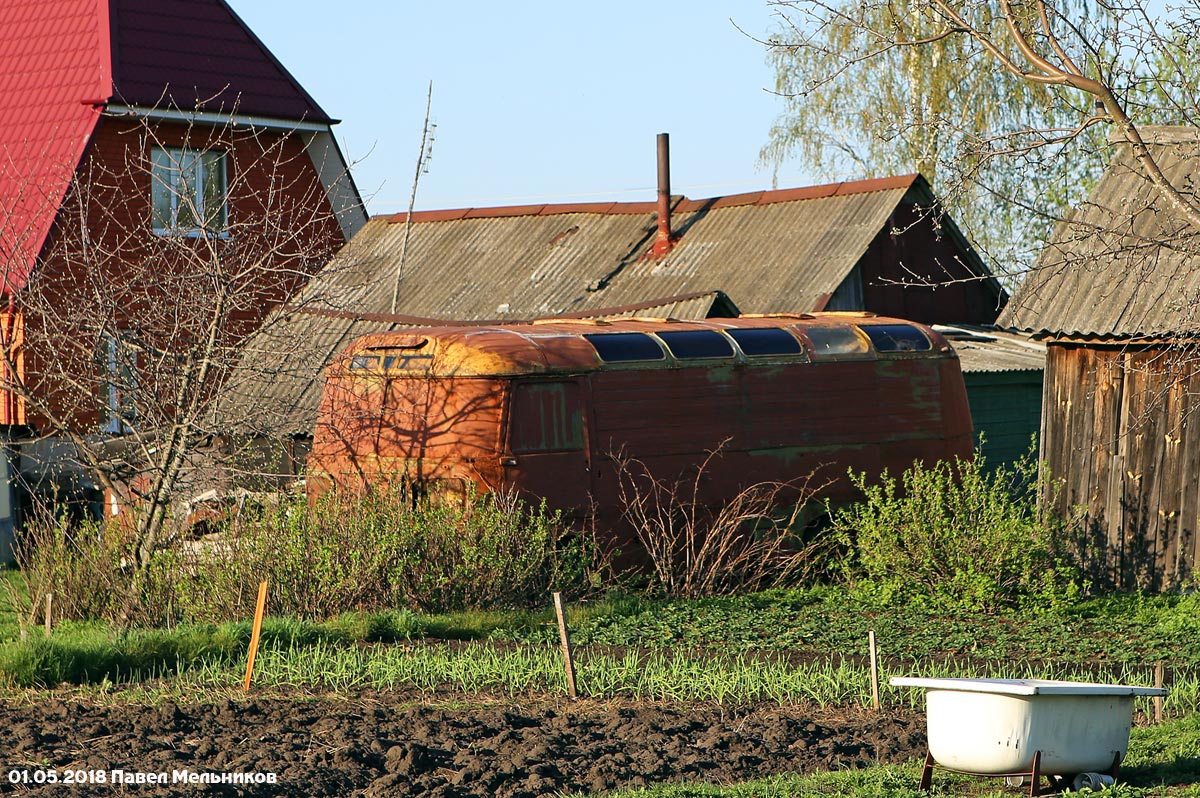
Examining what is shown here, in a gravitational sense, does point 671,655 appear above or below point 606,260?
below

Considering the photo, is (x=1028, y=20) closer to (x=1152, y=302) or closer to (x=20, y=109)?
(x=1152, y=302)

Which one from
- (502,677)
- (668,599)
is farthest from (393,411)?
(502,677)

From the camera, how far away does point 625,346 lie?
1485cm

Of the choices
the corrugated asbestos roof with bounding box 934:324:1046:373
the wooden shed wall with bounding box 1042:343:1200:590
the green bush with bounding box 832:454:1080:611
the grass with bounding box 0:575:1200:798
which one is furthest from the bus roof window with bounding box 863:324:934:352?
the grass with bounding box 0:575:1200:798

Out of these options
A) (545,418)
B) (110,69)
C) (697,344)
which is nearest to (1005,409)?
(697,344)

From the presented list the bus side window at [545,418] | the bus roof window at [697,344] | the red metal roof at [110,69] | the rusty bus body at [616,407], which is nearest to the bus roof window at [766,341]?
the rusty bus body at [616,407]

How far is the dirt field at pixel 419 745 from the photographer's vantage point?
6.91m

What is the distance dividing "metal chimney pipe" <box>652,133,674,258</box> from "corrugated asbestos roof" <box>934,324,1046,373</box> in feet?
13.9

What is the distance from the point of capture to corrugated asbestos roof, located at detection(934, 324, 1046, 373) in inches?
795

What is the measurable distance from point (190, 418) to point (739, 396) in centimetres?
571

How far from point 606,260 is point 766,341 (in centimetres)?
774

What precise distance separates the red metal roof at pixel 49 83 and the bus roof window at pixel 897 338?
40.8ft

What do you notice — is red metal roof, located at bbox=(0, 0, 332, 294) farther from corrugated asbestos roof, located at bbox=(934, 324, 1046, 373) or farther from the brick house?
corrugated asbestos roof, located at bbox=(934, 324, 1046, 373)

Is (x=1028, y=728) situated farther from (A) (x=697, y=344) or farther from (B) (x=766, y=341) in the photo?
(B) (x=766, y=341)
